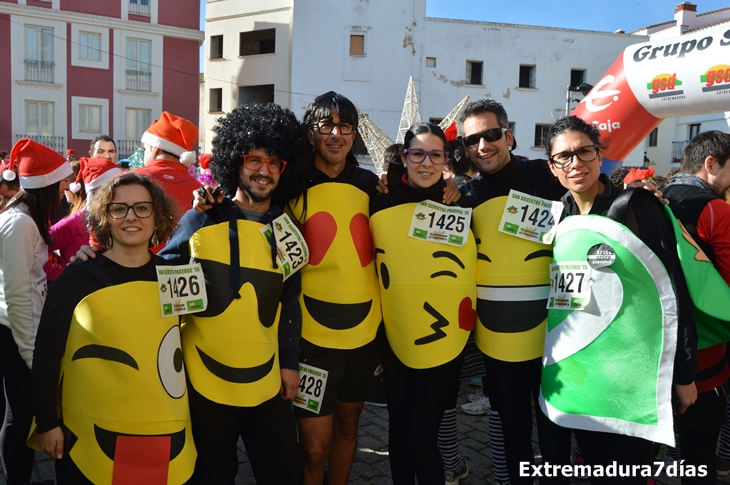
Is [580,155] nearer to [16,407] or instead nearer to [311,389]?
[311,389]

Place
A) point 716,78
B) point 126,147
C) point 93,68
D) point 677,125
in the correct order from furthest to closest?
point 677,125
point 126,147
point 93,68
point 716,78

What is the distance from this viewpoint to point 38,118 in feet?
84.6

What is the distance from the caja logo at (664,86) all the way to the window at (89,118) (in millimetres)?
25599

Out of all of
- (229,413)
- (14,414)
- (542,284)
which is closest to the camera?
(229,413)

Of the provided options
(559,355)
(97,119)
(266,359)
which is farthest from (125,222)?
(97,119)

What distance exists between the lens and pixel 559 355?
8.64ft

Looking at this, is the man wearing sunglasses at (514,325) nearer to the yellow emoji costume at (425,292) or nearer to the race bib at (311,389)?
the yellow emoji costume at (425,292)

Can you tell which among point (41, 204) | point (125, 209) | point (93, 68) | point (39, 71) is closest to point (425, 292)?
point (125, 209)

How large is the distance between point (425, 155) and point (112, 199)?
149 centimetres

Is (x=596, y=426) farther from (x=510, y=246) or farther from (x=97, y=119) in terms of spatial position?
(x=97, y=119)

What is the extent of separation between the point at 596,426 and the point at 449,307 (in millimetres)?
842

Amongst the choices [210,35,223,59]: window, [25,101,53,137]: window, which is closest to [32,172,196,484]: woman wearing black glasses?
[25,101,53,137]: window

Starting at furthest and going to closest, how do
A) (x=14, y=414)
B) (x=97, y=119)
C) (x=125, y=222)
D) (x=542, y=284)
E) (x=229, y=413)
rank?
(x=97, y=119), (x=14, y=414), (x=542, y=284), (x=229, y=413), (x=125, y=222)

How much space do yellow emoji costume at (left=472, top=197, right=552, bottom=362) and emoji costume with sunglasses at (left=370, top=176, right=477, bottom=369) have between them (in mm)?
88
